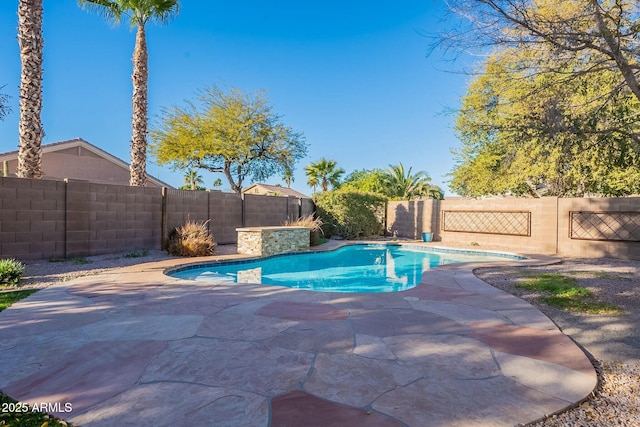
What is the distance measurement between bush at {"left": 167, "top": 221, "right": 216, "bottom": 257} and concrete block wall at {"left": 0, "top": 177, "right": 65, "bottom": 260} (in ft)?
8.42

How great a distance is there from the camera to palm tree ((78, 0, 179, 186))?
1159 cm

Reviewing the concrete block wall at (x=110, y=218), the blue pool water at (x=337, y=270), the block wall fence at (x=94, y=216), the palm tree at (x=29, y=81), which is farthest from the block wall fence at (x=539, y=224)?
the palm tree at (x=29, y=81)

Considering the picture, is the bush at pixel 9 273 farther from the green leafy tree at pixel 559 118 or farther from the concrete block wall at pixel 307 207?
the concrete block wall at pixel 307 207

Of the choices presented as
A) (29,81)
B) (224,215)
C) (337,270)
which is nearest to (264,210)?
(224,215)

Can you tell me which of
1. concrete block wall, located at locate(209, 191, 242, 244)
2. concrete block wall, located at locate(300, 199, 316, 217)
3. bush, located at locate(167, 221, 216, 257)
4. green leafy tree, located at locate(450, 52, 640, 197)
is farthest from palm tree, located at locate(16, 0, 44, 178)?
green leafy tree, located at locate(450, 52, 640, 197)

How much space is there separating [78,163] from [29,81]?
12565mm

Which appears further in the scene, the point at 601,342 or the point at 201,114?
the point at 201,114

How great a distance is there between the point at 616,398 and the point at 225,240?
38.1ft

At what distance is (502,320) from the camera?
4.02 meters

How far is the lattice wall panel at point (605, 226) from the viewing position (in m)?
9.95

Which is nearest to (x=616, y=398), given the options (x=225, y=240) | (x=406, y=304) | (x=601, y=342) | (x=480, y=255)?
(x=601, y=342)

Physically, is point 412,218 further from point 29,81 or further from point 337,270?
point 29,81

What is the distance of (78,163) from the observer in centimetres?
1950

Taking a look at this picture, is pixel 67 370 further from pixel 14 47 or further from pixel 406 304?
pixel 14 47
